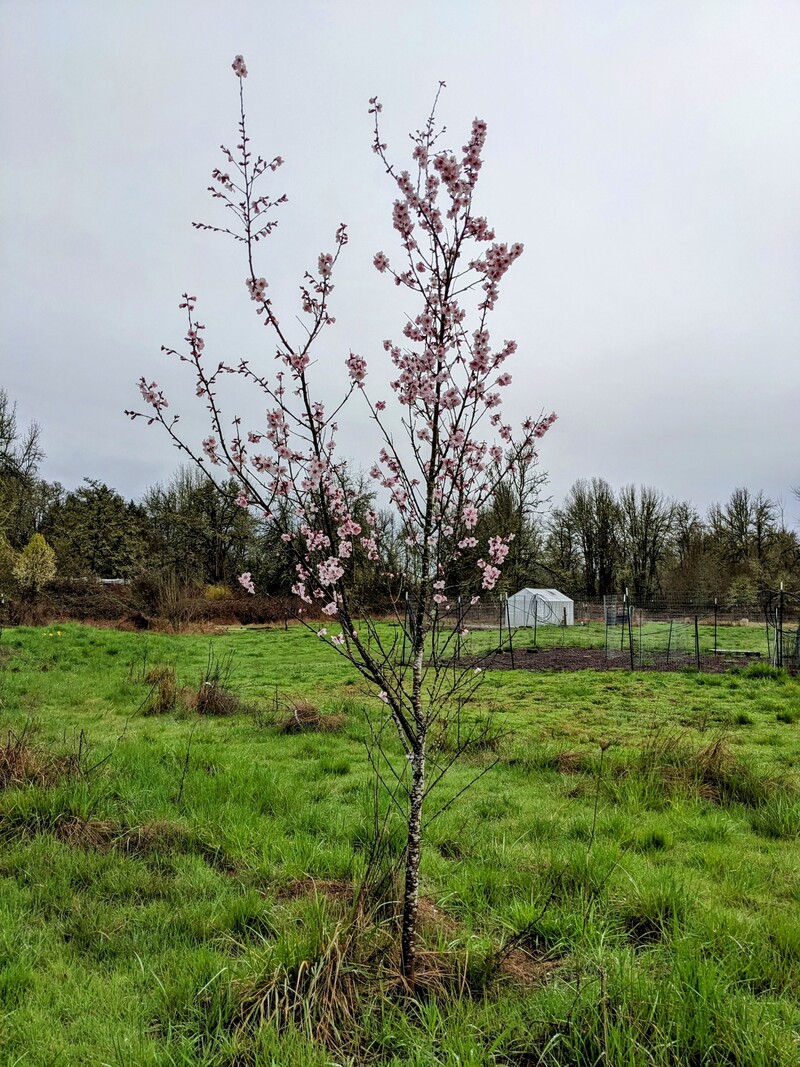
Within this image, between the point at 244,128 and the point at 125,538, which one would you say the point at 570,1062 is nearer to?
the point at 244,128

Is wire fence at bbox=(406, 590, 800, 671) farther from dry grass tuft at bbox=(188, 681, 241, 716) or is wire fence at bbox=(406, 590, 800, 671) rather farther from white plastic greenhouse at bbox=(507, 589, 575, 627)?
dry grass tuft at bbox=(188, 681, 241, 716)

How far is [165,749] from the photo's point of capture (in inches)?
252

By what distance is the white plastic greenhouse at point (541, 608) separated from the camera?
95.0 ft

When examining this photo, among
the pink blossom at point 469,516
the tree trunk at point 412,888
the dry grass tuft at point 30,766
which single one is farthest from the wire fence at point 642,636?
the tree trunk at point 412,888

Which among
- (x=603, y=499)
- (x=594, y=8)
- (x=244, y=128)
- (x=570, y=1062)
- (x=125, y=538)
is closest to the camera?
(x=570, y=1062)

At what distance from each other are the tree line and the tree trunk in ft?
83.2

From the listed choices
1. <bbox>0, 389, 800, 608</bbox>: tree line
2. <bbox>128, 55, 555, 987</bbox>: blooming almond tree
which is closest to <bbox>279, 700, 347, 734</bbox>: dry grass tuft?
<bbox>128, 55, 555, 987</bbox>: blooming almond tree

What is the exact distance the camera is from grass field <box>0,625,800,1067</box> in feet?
7.41

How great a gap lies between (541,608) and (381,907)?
2724cm

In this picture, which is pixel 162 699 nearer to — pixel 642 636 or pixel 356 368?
pixel 356 368

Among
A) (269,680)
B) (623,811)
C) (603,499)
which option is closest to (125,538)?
(269,680)

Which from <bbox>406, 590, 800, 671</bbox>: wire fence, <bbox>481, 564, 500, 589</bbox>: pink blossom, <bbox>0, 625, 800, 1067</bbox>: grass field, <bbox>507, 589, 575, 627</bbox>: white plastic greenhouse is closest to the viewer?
<bbox>0, 625, 800, 1067</bbox>: grass field

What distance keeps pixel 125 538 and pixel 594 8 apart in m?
37.8

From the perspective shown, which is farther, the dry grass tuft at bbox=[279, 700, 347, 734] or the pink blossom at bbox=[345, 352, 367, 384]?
the dry grass tuft at bbox=[279, 700, 347, 734]
